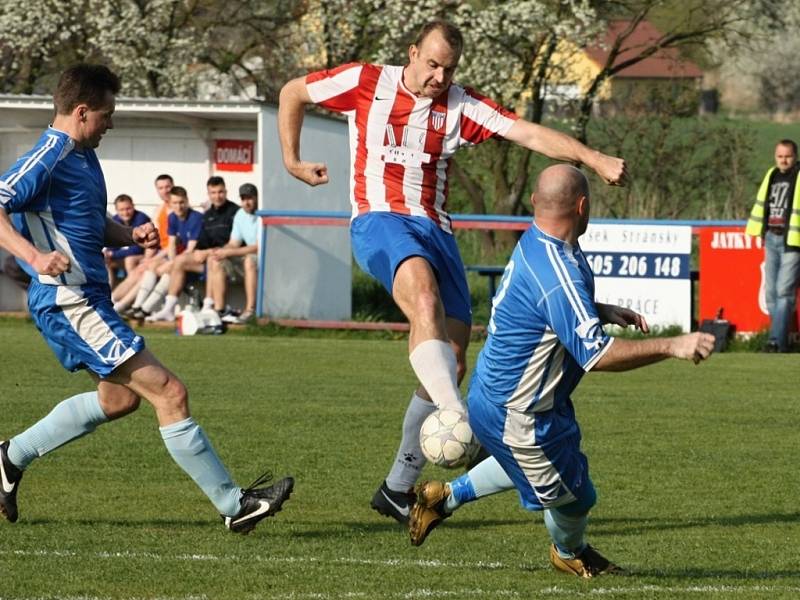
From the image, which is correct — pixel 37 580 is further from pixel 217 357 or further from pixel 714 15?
pixel 714 15

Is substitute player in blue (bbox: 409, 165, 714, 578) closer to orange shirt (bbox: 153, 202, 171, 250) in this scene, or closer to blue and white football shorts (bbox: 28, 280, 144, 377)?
blue and white football shorts (bbox: 28, 280, 144, 377)

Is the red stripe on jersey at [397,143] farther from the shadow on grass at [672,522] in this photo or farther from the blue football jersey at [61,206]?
the shadow on grass at [672,522]

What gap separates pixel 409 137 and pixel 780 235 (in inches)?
368

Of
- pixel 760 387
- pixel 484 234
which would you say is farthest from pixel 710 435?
pixel 484 234

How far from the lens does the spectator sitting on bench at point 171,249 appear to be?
59.8ft

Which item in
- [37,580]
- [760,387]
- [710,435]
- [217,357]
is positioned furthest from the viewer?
[217,357]

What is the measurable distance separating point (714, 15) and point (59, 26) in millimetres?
11723

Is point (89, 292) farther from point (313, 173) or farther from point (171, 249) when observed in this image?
point (171, 249)

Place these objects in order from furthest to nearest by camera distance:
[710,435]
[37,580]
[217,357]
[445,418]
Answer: [217,357] < [710,435] < [445,418] < [37,580]

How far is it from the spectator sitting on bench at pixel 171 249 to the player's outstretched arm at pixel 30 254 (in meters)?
12.1

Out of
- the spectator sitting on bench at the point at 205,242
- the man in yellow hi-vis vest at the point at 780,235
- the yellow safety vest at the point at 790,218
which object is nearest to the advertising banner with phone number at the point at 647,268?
the yellow safety vest at the point at 790,218

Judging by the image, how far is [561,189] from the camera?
5.28m

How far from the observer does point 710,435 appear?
10.1 meters

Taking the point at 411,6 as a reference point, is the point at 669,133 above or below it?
below
